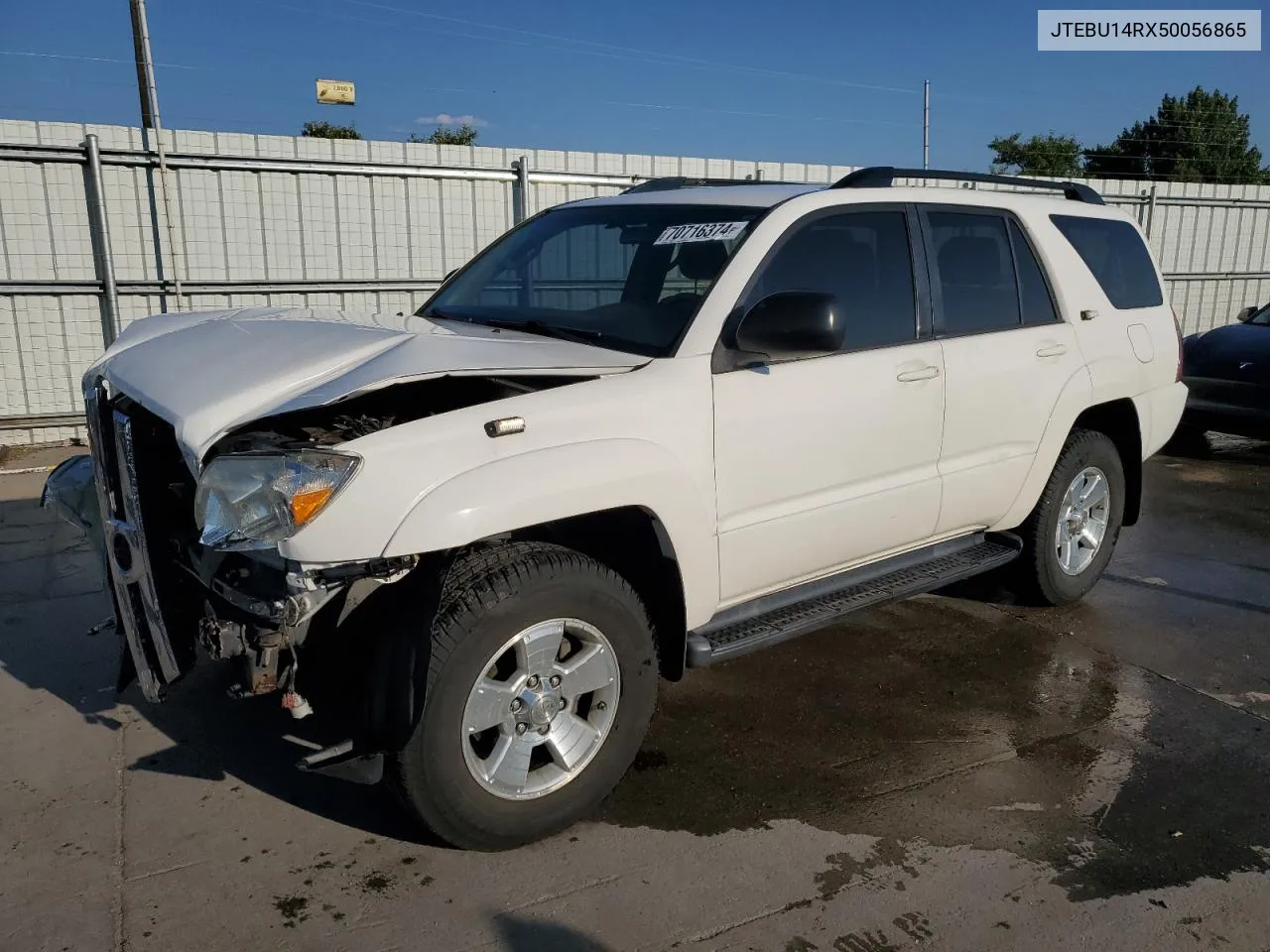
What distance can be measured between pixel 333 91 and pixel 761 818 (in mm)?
11438

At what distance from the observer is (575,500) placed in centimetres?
296

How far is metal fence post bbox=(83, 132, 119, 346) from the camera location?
334 inches

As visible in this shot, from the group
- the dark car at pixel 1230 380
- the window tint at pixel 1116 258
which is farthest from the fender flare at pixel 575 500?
the dark car at pixel 1230 380

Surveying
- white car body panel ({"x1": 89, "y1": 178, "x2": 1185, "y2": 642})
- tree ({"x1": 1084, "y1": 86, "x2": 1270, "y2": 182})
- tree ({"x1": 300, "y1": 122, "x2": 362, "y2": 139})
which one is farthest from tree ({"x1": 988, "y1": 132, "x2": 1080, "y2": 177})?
white car body panel ({"x1": 89, "y1": 178, "x2": 1185, "y2": 642})

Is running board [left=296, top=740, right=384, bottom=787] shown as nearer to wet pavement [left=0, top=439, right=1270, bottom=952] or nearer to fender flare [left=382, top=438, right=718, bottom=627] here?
wet pavement [left=0, top=439, right=1270, bottom=952]

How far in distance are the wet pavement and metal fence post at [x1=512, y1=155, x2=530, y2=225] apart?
660 cm

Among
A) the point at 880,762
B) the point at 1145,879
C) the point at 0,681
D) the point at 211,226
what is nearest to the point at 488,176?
the point at 211,226

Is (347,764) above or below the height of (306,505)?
below

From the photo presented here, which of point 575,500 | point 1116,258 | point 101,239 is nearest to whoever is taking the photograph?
point 575,500

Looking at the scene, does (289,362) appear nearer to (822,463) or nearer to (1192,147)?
(822,463)

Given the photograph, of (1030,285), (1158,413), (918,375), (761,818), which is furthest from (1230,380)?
(761,818)

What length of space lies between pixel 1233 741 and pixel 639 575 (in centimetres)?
234

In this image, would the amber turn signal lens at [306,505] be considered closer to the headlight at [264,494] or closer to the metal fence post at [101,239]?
the headlight at [264,494]

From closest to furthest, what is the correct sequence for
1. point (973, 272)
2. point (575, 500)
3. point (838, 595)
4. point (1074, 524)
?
1. point (575, 500)
2. point (838, 595)
3. point (973, 272)
4. point (1074, 524)
